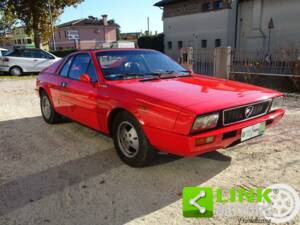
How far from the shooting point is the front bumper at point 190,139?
275 cm

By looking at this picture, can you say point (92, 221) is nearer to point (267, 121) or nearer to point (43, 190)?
point (43, 190)

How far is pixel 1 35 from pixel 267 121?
972 inches

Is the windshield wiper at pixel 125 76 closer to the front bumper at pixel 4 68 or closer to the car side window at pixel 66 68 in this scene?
the car side window at pixel 66 68

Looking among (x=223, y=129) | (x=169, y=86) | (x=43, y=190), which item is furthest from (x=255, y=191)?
(x=43, y=190)

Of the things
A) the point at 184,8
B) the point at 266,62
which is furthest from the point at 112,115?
the point at 184,8

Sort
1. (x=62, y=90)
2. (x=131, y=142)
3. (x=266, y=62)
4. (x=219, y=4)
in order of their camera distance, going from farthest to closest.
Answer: (x=219, y=4), (x=266, y=62), (x=62, y=90), (x=131, y=142)

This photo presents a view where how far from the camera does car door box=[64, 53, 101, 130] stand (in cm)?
392

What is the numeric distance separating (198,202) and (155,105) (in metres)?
1.06

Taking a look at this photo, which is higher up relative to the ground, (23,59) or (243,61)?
(23,59)

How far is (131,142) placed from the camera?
3.47 m

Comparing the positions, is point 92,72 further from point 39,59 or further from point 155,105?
point 39,59

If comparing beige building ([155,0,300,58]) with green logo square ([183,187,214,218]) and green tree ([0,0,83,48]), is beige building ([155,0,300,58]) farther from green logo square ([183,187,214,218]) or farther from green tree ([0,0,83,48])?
green logo square ([183,187,214,218])

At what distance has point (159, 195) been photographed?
9.49 feet

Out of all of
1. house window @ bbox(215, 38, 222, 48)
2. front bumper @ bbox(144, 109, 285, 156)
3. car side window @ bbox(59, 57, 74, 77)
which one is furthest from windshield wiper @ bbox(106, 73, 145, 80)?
house window @ bbox(215, 38, 222, 48)
